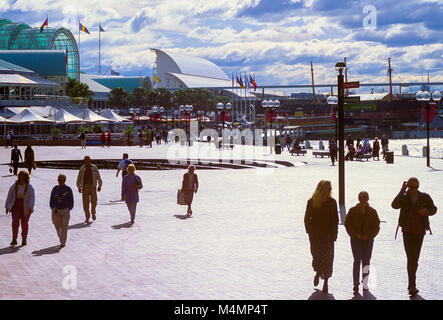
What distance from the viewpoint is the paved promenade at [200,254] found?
1011 centimetres

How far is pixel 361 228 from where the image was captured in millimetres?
9930

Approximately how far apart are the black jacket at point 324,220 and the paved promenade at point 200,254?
2.68 feet

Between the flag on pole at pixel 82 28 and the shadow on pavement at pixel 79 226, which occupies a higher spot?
the flag on pole at pixel 82 28

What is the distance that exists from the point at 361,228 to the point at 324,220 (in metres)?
0.53

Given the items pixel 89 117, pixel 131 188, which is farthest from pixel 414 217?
pixel 89 117

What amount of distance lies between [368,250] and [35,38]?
435ft

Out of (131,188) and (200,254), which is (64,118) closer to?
(131,188)

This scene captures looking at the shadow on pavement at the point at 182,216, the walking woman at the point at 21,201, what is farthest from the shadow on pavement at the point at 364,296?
the shadow on pavement at the point at 182,216

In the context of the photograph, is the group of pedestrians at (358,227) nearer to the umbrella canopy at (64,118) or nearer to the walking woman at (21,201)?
the walking woman at (21,201)

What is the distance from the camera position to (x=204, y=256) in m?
12.8

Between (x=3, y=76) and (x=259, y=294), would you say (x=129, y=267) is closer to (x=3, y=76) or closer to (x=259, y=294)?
(x=259, y=294)

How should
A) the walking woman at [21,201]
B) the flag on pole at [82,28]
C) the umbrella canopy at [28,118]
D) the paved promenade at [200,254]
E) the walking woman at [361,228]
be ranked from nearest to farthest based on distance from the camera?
the walking woman at [361,228], the paved promenade at [200,254], the walking woman at [21,201], the umbrella canopy at [28,118], the flag on pole at [82,28]

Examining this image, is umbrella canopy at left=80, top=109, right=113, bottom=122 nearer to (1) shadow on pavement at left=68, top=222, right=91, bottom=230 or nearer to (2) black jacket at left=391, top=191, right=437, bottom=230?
(1) shadow on pavement at left=68, top=222, right=91, bottom=230
